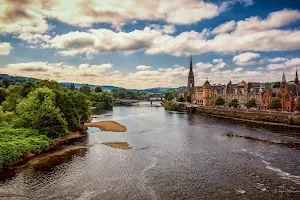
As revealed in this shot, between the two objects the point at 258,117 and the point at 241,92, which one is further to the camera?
the point at 241,92

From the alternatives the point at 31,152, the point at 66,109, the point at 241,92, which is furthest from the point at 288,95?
the point at 31,152

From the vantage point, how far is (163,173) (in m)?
40.1

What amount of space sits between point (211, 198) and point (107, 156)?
23943 millimetres

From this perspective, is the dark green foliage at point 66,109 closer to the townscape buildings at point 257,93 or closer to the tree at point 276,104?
the tree at point 276,104

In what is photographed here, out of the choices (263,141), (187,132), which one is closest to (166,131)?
(187,132)

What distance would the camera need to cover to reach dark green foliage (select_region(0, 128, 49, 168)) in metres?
40.4

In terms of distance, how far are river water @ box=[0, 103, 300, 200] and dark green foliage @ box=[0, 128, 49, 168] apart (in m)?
2.93

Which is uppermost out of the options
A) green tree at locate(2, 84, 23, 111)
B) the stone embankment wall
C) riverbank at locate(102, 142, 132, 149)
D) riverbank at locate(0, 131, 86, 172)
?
green tree at locate(2, 84, 23, 111)

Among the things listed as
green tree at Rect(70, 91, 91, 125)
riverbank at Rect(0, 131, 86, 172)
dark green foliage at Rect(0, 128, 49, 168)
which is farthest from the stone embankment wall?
dark green foliage at Rect(0, 128, 49, 168)

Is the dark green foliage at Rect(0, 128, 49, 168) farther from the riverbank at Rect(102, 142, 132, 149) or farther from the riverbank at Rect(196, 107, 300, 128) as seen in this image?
the riverbank at Rect(196, 107, 300, 128)

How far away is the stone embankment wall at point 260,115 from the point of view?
87.2 metres

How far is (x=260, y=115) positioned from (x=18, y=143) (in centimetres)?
8608

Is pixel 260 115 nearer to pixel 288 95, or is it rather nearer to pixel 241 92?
pixel 288 95

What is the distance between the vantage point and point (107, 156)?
49406 mm
